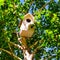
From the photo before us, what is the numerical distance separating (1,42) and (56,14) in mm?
1613

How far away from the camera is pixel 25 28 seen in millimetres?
7270

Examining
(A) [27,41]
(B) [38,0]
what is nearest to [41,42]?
(A) [27,41]

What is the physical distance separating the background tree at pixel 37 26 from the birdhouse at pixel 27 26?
0.45 feet

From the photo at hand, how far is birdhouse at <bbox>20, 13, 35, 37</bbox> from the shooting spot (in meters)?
7.26

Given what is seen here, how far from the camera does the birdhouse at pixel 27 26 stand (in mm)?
7258

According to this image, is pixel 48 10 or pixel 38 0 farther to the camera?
pixel 38 0

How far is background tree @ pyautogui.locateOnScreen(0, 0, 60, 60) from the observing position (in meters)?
7.52

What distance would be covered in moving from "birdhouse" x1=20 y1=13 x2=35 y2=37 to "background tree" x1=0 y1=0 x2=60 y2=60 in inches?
5.4

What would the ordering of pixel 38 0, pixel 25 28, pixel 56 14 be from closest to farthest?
pixel 25 28, pixel 56 14, pixel 38 0

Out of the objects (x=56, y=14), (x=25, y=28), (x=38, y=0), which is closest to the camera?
(x=25, y=28)

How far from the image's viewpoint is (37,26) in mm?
7582

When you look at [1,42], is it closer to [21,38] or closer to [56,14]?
[21,38]

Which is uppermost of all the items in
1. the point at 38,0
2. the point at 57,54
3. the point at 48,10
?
the point at 38,0

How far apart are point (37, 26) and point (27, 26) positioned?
323mm
